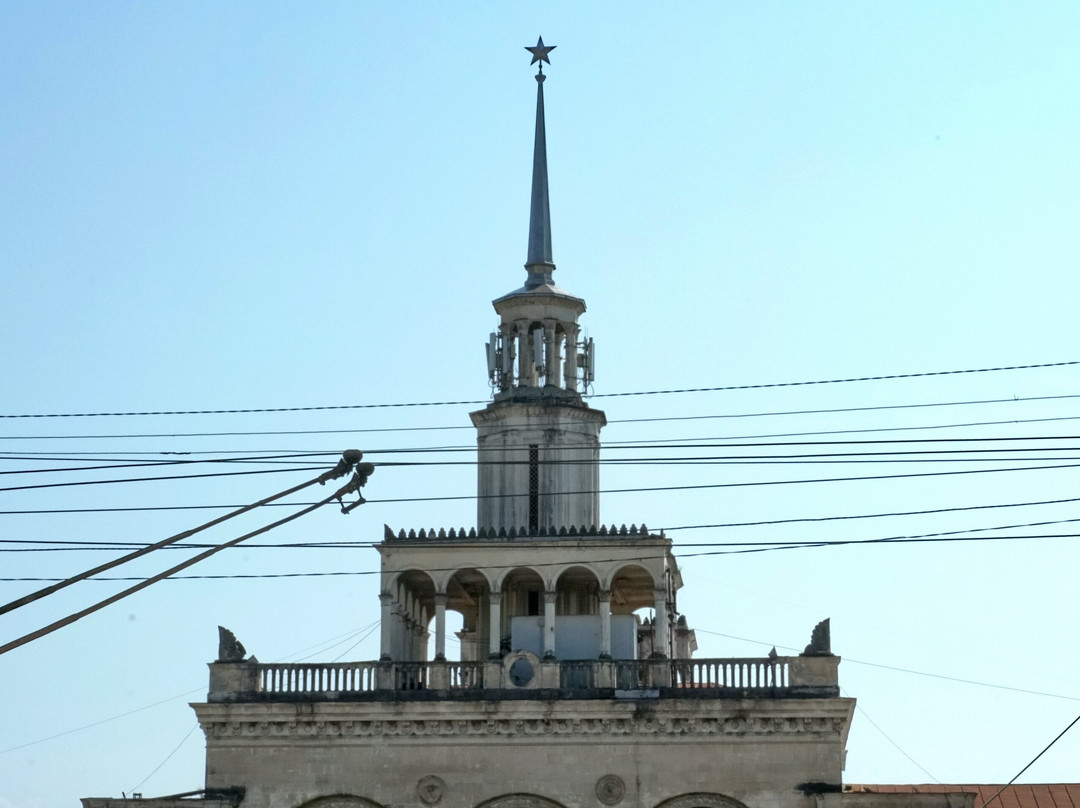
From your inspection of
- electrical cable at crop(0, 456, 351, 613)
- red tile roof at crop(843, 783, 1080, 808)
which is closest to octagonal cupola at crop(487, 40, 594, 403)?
red tile roof at crop(843, 783, 1080, 808)

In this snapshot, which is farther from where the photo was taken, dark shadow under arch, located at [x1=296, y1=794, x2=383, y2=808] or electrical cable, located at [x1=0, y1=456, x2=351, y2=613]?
dark shadow under arch, located at [x1=296, y1=794, x2=383, y2=808]

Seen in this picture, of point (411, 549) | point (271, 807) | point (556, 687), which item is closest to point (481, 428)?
point (411, 549)

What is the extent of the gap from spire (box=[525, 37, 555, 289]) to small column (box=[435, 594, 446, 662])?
7952 millimetres

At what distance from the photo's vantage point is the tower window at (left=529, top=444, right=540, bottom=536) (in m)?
46.1

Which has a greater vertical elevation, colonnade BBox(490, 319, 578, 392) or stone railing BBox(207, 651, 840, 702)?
colonnade BBox(490, 319, 578, 392)

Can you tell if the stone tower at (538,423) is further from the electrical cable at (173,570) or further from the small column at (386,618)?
the electrical cable at (173,570)

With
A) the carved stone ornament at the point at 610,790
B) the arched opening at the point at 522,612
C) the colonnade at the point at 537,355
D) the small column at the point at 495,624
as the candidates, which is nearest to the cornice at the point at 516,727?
the carved stone ornament at the point at 610,790

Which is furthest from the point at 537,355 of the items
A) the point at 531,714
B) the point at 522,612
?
the point at 531,714

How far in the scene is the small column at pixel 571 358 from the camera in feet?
156

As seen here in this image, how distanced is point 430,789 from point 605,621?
199 inches

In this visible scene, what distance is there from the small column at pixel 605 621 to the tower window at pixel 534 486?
2507 millimetres

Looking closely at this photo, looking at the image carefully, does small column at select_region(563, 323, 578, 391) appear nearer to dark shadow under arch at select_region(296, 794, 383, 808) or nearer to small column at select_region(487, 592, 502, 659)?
small column at select_region(487, 592, 502, 659)

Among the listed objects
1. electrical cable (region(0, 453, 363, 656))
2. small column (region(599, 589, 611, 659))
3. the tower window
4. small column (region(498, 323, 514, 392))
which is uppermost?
small column (region(498, 323, 514, 392))

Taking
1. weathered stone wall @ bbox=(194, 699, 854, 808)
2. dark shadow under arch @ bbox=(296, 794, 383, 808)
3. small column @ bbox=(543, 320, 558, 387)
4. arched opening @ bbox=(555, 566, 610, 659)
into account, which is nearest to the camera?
weathered stone wall @ bbox=(194, 699, 854, 808)
